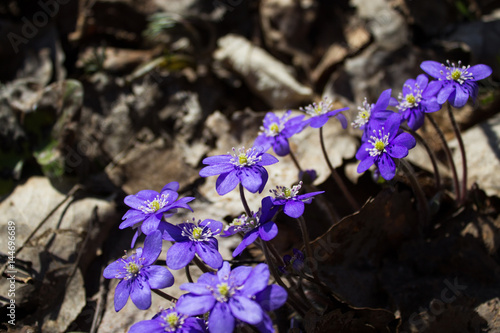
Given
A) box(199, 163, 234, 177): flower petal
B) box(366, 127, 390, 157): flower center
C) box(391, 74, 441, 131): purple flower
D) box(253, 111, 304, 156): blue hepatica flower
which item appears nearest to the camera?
box(199, 163, 234, 177): flower petal

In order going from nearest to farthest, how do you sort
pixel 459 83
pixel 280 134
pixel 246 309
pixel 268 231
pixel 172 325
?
pixel 246 309 < pixel 172 325 < pixel 268 231 < pixel 459 83 < pixel 280 134

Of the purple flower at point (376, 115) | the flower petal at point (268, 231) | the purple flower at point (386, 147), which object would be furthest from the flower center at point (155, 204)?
the purple flower at point (376, 115)

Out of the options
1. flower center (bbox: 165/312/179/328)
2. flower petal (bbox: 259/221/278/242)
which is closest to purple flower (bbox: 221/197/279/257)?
flower petal (bbox: 259/221/278/242)

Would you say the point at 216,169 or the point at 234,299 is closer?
the point at 234,299

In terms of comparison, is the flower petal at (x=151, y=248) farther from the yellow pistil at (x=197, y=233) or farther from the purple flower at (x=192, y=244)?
the yellow pistil at (x=197, y=233)

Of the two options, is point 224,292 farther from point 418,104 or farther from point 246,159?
point 418,104

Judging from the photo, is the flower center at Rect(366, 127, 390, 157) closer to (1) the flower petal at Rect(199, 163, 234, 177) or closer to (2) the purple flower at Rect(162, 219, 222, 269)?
(1) the flower petal at Rect(199, 163, 234, 177)

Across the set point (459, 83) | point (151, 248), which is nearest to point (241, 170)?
point (151, 248)

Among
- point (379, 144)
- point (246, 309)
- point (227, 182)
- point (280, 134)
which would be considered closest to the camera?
point (246, 309)
